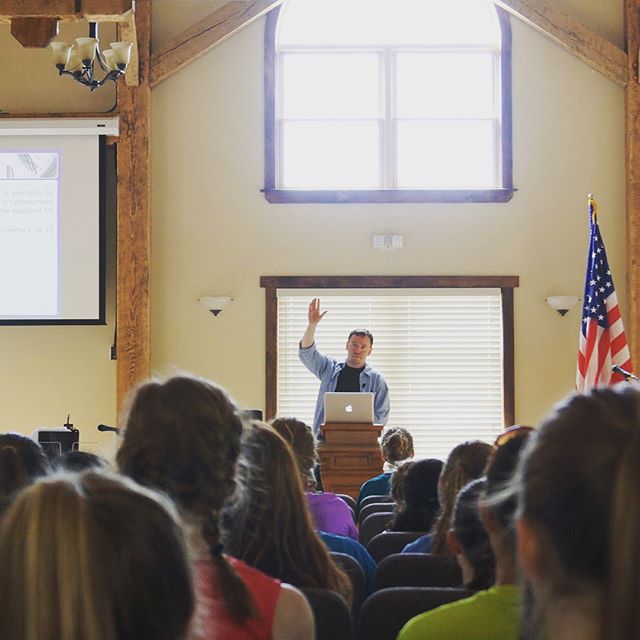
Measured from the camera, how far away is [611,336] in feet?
25.3

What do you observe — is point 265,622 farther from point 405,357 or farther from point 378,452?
point 405,357

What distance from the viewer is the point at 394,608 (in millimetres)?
2203

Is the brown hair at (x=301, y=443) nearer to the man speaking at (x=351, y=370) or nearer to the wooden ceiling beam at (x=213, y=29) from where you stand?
the man speaking at (x=351, y=370)

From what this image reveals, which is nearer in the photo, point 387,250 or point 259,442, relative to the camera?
point 259,442

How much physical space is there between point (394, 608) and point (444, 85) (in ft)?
24.4

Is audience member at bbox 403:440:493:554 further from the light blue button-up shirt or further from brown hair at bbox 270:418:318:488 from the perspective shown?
the light blue button-up shirt

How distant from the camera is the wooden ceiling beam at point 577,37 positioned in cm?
887

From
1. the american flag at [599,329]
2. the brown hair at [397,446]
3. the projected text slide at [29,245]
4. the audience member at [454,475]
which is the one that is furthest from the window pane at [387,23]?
the audience member at [454,475]

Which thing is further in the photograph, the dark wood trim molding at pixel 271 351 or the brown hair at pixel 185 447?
the dark wood trim molding at pixel 271 351

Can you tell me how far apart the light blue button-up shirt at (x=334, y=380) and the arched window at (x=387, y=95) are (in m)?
1.66

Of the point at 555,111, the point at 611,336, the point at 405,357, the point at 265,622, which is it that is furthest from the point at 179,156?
the point at 265,622

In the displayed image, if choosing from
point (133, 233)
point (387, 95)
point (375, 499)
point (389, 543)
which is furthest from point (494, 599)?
point (387, 95)

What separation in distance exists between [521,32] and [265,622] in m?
8.06

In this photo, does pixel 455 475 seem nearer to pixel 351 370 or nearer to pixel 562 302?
pixel 351 370
